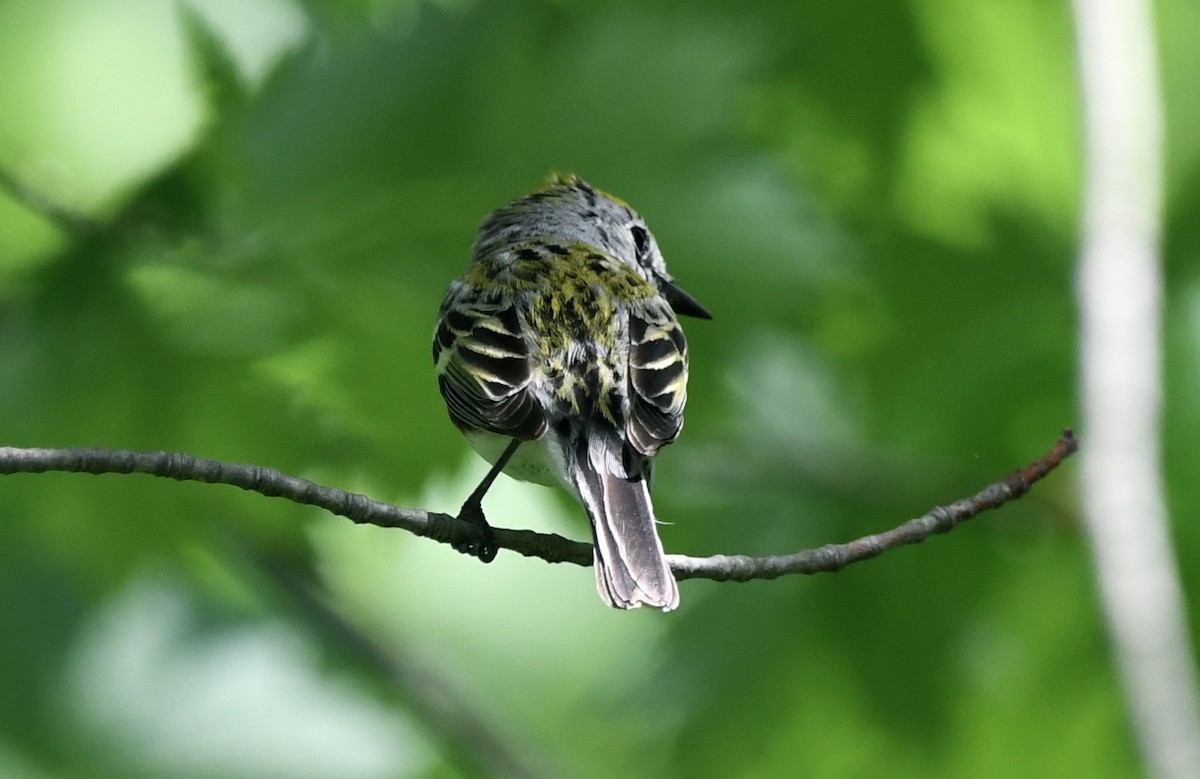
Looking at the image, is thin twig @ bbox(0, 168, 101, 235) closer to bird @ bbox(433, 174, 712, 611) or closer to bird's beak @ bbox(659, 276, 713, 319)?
bird @ bbox(433, 174, 712, 611)

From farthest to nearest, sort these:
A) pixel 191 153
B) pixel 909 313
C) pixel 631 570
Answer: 1. pixel 909 313
2. pixel 191 153
3. pixel 631 570

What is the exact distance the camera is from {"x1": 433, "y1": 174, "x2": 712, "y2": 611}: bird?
256cm

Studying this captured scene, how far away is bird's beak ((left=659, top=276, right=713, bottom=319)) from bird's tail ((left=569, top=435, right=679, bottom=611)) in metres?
0.44

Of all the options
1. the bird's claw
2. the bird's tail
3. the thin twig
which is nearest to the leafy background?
the thin twig

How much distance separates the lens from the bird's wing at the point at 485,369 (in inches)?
107

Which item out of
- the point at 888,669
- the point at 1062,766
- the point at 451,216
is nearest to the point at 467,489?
the point at 451,216

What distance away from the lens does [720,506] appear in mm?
3490

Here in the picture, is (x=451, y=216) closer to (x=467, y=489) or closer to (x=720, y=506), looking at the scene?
(x=467, y=489)

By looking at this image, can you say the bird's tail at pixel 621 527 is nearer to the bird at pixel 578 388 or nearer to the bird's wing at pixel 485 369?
the bird at pixel 578 388

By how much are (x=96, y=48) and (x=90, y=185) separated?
0.32 meters

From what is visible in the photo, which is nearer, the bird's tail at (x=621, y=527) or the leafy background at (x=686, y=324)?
the bird's tail at (x=621, y=527)

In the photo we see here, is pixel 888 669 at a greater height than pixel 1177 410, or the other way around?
pixel 1177 410

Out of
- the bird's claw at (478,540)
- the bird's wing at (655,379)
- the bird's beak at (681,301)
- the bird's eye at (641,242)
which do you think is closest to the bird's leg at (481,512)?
the bird's claw at (478,540)

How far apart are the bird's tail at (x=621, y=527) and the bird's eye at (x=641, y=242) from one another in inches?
42.0
